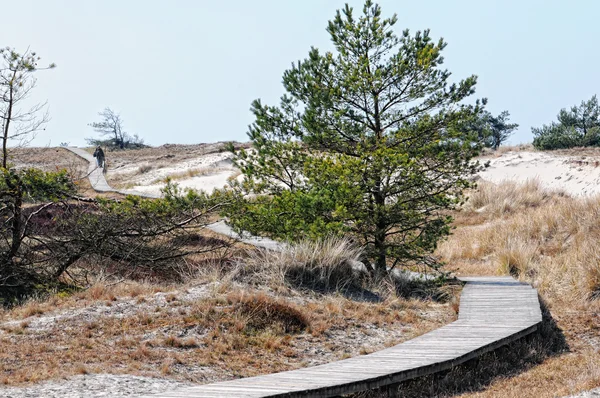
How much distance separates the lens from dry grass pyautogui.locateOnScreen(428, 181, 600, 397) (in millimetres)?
7371

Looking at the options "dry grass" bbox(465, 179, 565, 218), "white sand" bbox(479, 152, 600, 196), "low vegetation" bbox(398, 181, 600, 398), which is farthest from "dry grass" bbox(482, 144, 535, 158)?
"low vegetation" bbox(398, 181, 600, 398)

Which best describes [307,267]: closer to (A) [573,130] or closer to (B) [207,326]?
(B) [207,326]

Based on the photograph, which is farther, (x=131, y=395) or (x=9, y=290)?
(x=9, y=290)

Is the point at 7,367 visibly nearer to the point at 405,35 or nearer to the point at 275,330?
the point at 275,330

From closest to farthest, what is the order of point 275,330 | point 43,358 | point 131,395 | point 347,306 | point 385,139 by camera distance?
point 131,395 < point 43,358 < point 275,330 < point 347,306 < point 385,139

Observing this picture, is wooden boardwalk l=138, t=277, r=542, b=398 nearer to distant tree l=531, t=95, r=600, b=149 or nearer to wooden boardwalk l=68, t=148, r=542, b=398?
A: wooden boardwalk l=68, t=148, r=542, b=398

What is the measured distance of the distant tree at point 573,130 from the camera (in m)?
31.8

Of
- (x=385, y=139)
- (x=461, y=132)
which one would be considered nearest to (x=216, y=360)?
(x=385, y=139)

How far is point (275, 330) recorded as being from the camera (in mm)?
8680

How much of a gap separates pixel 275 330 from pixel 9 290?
597 centimetres

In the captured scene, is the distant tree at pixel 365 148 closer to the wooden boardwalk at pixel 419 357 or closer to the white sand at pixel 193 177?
the wooden boardwalk at pixel 419 357

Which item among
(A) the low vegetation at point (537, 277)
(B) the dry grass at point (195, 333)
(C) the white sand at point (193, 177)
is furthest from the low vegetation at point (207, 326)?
(C) the white sand at point (193, 177)

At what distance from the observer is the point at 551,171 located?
26.5 m

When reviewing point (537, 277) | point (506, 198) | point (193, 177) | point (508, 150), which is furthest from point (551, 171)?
point (193, 177)
